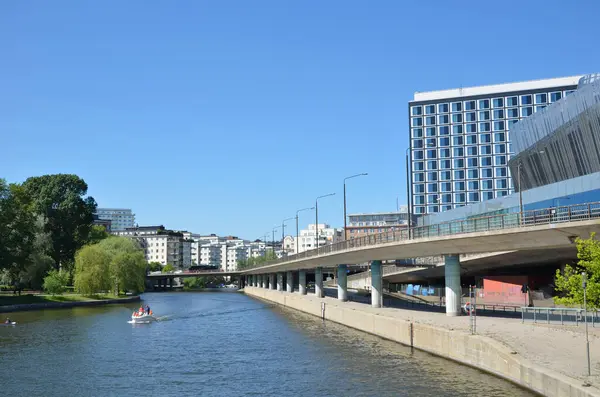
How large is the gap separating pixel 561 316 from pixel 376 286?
1144 inches

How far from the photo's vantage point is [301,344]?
49.0 metres

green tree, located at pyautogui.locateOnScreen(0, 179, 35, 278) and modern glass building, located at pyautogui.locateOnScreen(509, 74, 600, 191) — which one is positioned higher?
modern glass building, located at pyautogui.locateOnScreen(509, 74, 600, 191)

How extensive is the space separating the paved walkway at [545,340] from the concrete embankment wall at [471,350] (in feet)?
2.23

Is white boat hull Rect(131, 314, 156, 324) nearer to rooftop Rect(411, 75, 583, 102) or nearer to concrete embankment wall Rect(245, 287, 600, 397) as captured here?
concrete embankment wall Rect(245, 287, 600, 397)

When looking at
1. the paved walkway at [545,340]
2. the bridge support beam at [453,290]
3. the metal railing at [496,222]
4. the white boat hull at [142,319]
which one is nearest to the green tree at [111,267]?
the white boat hull at [142,319]

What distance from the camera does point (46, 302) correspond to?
298 ft

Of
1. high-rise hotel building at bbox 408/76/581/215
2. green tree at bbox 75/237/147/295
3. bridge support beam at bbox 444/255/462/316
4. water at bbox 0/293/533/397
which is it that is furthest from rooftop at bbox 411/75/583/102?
bridge support beam at bbox 444/255/462/316

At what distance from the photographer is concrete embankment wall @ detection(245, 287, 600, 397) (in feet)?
80.2

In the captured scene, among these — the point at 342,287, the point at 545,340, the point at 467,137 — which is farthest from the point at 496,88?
the point at 545,340

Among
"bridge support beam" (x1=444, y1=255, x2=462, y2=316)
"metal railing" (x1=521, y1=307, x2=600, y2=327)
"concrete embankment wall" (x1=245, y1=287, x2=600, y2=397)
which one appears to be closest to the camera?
"concrete embankment wall" (x1=245, y1=287, x2=600, y2=397)

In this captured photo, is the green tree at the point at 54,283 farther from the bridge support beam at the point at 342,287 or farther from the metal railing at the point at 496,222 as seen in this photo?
the metal railing at the point at 496,222

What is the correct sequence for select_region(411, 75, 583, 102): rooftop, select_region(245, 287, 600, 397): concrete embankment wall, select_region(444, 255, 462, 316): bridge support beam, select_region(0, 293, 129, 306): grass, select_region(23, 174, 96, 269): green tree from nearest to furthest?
select_region(245, 287, 600, 397): concrete embankment wall → select_region(444, 255, 462, 316): bridge support beam → select_region(0, 293, 129, 306): grass → select_region(23, 174, 96, 269): green tree → select_region(411, 75, 583, 102): rooftop

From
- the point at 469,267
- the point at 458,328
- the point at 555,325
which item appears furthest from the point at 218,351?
the point at 469,267

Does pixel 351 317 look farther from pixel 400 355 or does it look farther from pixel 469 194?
pixel 469 194
